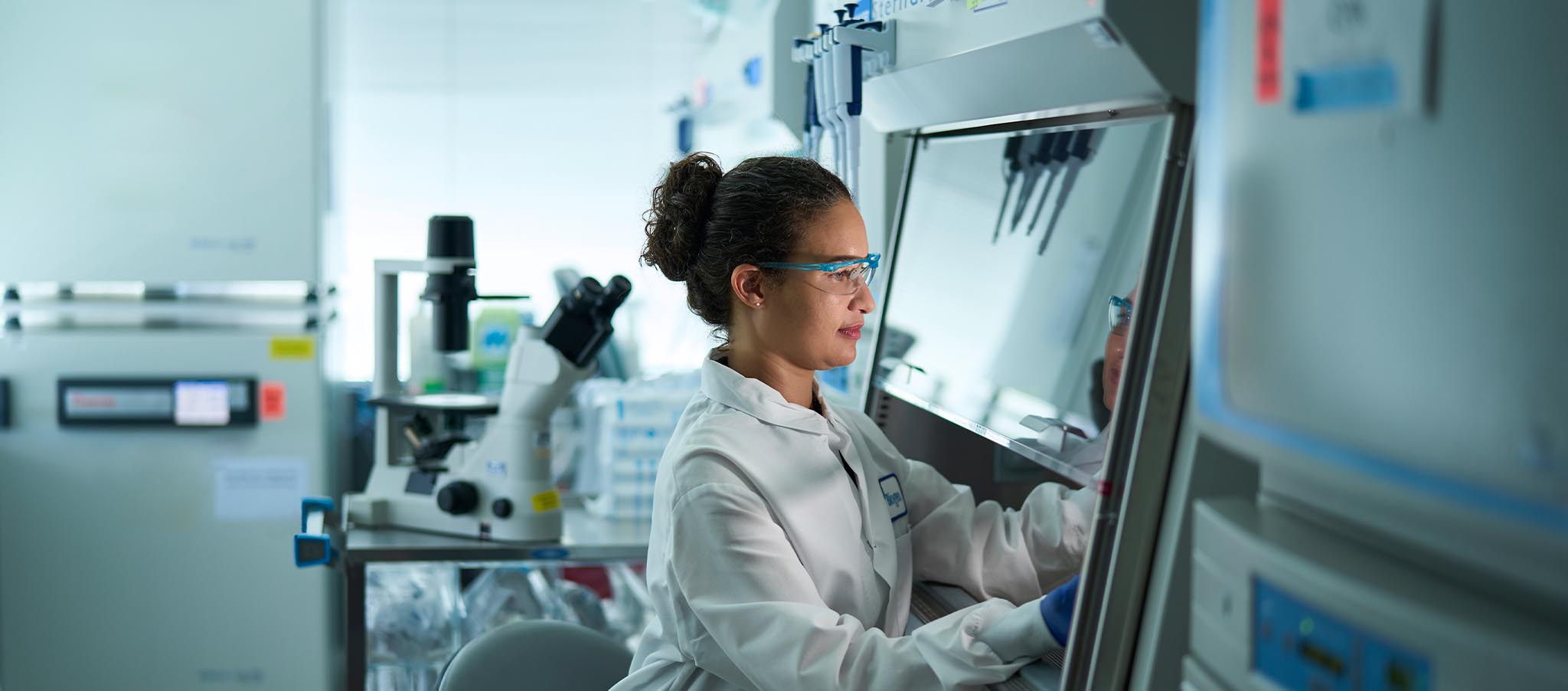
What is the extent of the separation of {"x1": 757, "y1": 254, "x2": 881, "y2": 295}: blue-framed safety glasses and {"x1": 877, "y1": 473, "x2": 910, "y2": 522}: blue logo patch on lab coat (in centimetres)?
26

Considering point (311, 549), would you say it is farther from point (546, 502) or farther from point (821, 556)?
point (821, 556)

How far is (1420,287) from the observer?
0.56m

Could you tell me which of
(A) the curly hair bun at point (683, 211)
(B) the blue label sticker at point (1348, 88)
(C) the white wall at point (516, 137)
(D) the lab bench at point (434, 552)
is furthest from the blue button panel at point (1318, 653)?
(C) the white wall at point (516, 137)

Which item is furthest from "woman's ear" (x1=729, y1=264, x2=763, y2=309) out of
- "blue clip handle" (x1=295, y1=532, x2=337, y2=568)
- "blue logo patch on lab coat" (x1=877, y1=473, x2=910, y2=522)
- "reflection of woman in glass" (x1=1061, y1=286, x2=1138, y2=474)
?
"blue clip handle" (x1=295, y1=532, x2=337, y2=568)

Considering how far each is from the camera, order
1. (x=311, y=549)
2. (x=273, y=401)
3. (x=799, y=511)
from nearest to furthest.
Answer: (x=799, y=511)
(x=311, y=549)
(x=273, y=401)

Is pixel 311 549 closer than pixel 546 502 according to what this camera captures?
Yes

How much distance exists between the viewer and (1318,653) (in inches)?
24.5

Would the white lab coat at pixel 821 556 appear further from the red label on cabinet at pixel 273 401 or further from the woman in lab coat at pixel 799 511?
the red label on cabinet at pixel 273 401

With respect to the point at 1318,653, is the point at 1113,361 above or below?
above

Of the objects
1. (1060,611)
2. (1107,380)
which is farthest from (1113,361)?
Result: (1060,611)

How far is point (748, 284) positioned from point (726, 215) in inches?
3.4

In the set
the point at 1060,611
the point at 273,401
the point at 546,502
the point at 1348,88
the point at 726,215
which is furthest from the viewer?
the point at 273,401

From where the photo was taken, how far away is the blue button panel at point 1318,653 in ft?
1.87

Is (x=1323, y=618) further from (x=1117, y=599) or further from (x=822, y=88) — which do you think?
(x=822, y=88)
